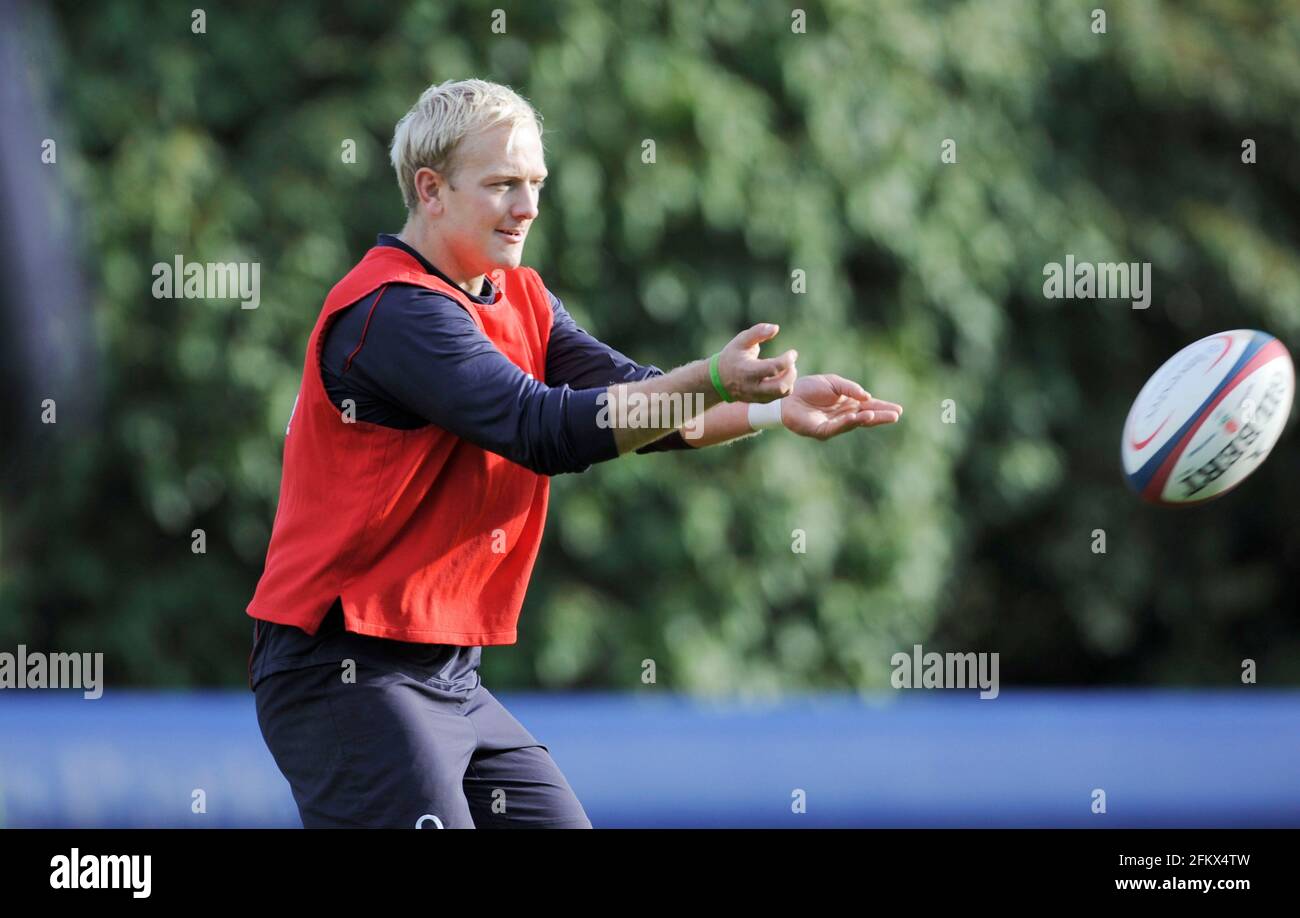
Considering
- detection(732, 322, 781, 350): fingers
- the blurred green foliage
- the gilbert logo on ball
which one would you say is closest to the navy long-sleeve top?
detection(732, 322, 781, 350): fingers

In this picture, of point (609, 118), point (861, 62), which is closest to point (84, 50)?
point (609, 118)

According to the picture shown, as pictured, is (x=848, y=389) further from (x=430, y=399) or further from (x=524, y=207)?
(x=430, y=399)

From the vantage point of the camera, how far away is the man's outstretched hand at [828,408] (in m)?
3.01

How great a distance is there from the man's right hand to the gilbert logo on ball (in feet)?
5.12

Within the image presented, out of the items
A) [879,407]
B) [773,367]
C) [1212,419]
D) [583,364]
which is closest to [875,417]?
[879,407]

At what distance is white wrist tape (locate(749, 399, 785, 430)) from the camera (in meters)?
3.09

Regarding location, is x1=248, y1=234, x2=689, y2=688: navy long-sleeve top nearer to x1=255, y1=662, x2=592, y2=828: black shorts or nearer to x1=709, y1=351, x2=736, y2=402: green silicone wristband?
x1=255, y1=662, x2=592, y2=828: black shorts

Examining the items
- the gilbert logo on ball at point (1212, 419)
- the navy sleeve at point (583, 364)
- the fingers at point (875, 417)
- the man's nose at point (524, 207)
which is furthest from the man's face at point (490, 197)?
the gilbert logo on ball at point (1212, 419)

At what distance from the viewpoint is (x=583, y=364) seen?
3.23 m

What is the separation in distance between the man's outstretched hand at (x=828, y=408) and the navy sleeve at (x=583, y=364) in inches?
11.0

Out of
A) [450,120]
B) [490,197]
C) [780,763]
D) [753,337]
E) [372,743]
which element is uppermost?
[450,120]

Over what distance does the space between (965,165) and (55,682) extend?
4838 millimetres

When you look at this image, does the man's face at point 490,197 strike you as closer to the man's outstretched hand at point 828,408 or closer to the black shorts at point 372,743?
the man's outstretched hand at point 828,408

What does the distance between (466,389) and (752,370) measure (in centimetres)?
47
